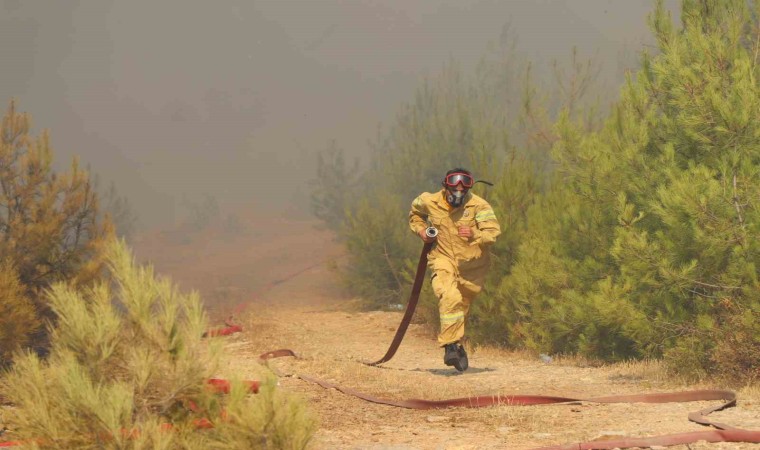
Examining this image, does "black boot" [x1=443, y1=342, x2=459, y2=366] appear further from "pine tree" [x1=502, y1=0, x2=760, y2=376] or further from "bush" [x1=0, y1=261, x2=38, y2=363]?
"bush" [x1=0, y1=261, x2=38, y2=363]

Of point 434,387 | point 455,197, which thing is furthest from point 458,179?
point 434,387

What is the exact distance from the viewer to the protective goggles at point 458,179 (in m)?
9.34

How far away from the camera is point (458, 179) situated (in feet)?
30.6

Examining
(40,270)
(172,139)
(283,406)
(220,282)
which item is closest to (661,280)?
(283,406)

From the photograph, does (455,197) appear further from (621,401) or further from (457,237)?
(621,401)

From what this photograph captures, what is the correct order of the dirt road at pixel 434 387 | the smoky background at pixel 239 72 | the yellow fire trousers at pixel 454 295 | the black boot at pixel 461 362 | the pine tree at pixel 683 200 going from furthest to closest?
1. the smoky background at pixel 239 72
2. the black boot at pixel 461 362
3. the yellow fire trousers at pixel 454 295
4. the pine tree at pixel 683 200
5. the dirt road at pixel 434 387

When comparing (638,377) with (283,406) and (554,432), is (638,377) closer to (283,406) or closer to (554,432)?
(554,432)

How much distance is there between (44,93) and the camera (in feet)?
348

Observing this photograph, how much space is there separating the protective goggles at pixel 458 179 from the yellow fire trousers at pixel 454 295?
2.86 feet

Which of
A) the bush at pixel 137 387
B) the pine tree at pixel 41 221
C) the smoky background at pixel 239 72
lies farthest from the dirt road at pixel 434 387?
the smoky background at pixel 239 72

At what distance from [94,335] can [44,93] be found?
359 ft

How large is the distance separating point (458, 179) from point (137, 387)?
18.8 ft

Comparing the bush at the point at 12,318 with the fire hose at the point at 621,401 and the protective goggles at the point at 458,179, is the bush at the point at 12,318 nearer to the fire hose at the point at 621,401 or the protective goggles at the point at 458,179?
the fire hose at the point at 621,401

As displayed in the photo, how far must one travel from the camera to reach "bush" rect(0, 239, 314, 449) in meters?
3.83
